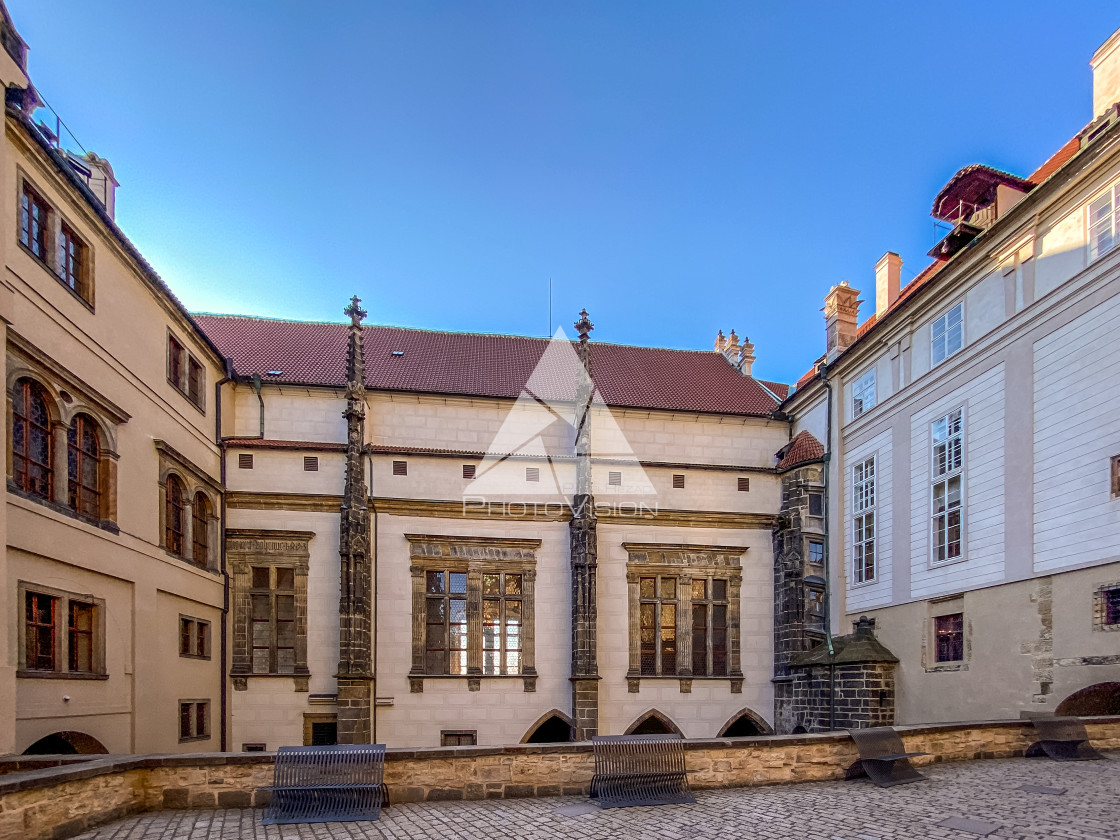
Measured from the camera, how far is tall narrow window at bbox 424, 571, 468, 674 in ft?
67.8

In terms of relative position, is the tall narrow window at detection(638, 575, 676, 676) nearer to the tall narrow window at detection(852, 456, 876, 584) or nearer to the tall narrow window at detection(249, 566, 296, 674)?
the tall narrow window at detection(852, 456, 876, 584)

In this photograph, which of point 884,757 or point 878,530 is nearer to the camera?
point 884,757

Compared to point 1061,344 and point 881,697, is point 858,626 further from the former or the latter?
point 1061,344

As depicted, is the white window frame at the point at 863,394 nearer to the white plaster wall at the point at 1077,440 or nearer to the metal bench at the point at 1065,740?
the white plaster wall at the point at 1077,440

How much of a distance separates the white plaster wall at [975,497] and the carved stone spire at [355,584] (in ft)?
42.7

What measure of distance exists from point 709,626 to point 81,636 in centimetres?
1537

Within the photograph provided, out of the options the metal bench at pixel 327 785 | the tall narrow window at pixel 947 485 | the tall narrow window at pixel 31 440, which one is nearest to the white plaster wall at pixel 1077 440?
the tall narrow window at pixel 947 485

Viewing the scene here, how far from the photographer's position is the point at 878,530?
63.5 ft

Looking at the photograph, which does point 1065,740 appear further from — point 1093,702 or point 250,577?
point 250,577

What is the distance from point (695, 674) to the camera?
21812 millimetres

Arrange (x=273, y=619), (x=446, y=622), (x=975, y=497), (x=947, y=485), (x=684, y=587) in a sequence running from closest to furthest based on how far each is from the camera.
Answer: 1. (x=975, y=497)
2. (x=947, y=485)
3. (x=273, y=619)
4. (x=446, y=622)
5. (x=684, y=587)

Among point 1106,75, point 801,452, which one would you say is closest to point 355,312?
point 801,452

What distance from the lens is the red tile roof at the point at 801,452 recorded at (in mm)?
22281
